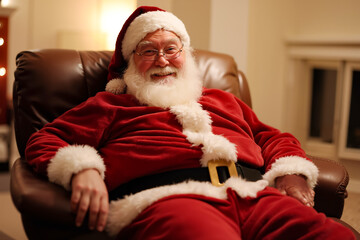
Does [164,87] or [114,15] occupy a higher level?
[114,15]

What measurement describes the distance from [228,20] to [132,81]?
50.7 inches

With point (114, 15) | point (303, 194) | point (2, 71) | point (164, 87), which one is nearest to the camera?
point (303, 194)

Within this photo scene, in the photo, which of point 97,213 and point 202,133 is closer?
point 97,213

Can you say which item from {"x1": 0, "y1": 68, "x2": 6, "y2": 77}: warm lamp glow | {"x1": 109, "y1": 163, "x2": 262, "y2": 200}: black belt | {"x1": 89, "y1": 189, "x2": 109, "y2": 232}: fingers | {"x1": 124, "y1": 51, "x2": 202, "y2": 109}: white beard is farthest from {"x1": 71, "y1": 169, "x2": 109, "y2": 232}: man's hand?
{"x1": 0, "y1": 68, "x2": 6, "y2": 77}: warm lamp glow

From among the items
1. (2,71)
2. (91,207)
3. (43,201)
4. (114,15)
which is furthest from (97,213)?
(114,15)

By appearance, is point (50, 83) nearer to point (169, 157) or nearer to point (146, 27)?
point (146, 27)

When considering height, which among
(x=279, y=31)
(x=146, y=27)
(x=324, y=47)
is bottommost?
(x=324, y=47)

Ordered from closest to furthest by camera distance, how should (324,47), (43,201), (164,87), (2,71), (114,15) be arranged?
(43,201) < (164,87) < (324,47) < (2,71) < (114,15)

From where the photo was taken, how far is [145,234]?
1.20 m

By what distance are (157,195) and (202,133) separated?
1.13 feet

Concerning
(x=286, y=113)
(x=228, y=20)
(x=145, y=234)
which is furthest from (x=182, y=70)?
(x=286, y=113)

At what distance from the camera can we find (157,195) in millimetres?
1298

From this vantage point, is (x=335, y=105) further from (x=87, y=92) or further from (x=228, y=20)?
(x=87, y=92)

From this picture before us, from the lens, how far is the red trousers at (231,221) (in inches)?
45.0
